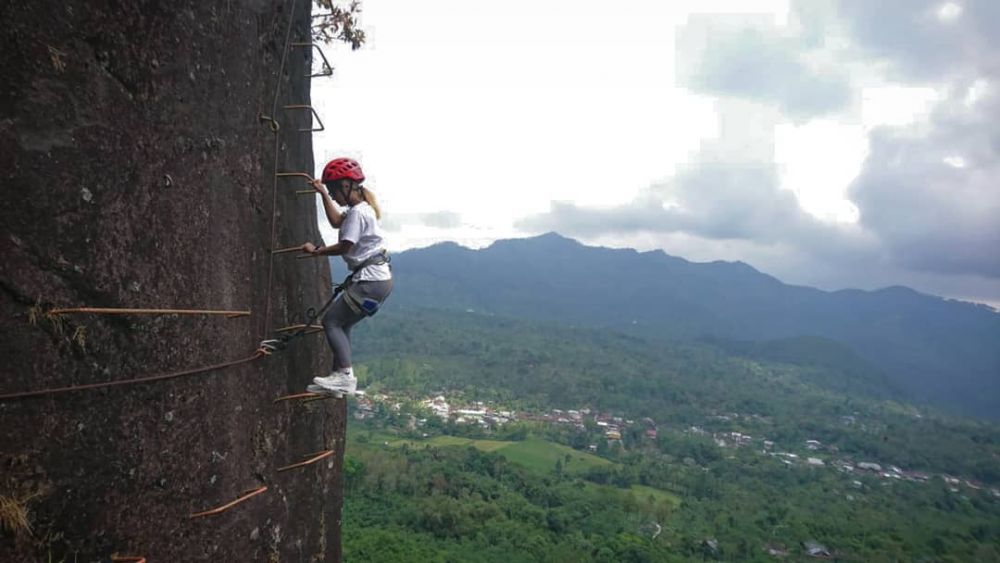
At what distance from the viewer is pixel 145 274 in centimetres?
313

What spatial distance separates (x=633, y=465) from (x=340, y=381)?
79.5 m

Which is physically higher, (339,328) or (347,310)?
(347,310)

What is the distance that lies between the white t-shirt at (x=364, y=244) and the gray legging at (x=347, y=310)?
2.4 inches

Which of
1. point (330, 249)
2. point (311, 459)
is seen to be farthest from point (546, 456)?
point (330, 249)

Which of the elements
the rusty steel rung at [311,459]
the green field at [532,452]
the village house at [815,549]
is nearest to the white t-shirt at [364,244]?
the rusty steel rung at [311,459]

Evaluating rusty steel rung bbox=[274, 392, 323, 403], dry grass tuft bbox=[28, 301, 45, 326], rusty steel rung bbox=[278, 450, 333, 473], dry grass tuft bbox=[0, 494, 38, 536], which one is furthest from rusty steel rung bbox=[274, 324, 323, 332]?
dry grass tuft bbox=[0, 494, 38, 536]

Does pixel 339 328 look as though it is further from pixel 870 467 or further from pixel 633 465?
pixel 870 467

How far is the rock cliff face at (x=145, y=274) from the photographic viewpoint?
8.70ft

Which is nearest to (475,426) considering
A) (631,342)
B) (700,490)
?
(700,490)

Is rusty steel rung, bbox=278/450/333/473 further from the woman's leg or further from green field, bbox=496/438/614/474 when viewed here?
green field, bbox=496/438/614/474

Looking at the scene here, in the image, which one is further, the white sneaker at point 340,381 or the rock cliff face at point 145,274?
the white sneaker at point 340,381

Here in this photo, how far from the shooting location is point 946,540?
56375mm

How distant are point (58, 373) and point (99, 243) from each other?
59 cm

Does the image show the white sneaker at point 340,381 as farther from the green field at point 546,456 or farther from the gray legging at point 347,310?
the green field at point 546,456
